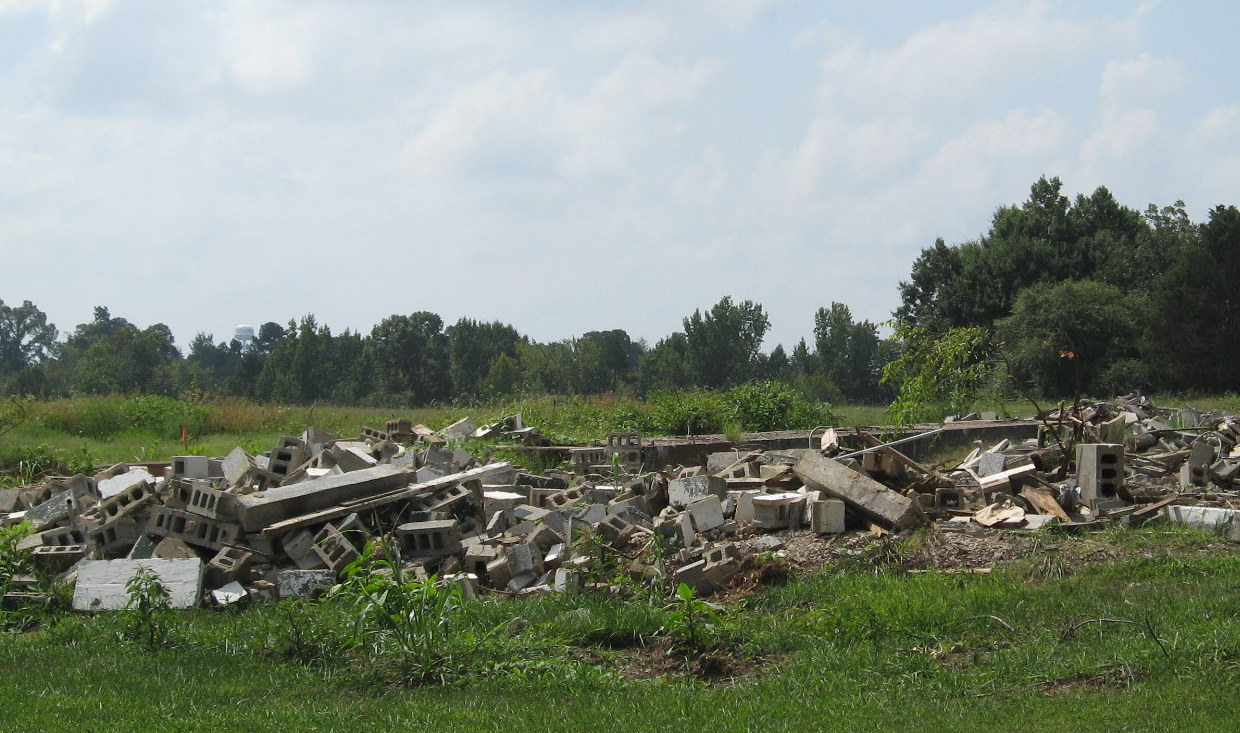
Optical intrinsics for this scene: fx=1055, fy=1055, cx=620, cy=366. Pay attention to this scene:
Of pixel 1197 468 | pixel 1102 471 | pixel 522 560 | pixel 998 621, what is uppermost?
pixel 1102 471

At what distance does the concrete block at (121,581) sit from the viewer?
27.3 ft

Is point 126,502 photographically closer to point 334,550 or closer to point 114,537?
point 114,537

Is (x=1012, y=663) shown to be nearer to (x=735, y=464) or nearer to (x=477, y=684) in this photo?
(x=477, y=684)

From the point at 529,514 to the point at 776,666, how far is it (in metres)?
4.69

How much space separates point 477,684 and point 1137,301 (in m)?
37.1

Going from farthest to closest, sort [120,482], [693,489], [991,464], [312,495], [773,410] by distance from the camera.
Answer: [773,410], [991,464], [120,482], [693,489], [312,495]

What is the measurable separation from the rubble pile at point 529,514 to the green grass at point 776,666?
780 millimetres

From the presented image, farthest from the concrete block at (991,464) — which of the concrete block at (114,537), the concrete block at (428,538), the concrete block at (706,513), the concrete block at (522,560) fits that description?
the concrete block at (114,537)

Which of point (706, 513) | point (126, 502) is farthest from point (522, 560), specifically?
point (126, 502)

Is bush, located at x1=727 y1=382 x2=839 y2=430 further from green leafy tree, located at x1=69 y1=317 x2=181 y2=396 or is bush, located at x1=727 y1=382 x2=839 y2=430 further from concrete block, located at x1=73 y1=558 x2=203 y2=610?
green leafy tree, located at x1=69 y1=317 x2=181 y2=396

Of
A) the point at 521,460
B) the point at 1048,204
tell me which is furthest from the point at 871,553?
the point at 1048,204

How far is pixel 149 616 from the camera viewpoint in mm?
7020

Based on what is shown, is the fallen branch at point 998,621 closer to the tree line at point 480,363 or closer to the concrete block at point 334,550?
the concrete block at point 334,550

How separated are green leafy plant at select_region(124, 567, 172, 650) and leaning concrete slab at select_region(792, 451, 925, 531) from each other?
5.67 m
